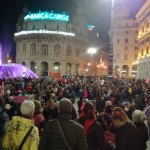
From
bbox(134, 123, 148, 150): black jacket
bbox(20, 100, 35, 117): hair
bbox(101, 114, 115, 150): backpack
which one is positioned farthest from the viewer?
bbox(134, 123, 148, 150): black jacket

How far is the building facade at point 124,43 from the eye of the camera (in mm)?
78438

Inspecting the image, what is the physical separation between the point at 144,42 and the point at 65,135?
52.7 meters

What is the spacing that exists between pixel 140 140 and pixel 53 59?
7587 centimetres

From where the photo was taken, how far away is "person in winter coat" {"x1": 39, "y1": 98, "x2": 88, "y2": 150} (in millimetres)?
4137

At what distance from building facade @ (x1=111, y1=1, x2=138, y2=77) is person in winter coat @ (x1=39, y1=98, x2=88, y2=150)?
74.6 metres

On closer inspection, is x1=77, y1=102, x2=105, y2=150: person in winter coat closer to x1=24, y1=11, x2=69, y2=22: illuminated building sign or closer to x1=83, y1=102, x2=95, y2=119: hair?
x1=83, y1=102, x2=95, y2=119: hair

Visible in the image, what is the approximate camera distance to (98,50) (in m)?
108

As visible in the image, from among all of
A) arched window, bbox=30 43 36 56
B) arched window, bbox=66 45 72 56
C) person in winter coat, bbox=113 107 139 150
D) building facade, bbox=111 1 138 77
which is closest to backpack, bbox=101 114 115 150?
person in winter coat, bbox=113 107 139 150

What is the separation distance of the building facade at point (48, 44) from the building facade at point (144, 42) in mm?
27820

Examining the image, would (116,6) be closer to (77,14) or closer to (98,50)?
(77,14)

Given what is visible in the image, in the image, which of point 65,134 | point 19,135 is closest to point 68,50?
point 19,135

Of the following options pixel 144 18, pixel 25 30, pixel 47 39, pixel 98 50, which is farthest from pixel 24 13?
pixel 144 18

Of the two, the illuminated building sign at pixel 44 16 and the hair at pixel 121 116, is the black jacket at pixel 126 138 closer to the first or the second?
the hair at pixel 121 116

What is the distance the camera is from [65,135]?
4.14 m
